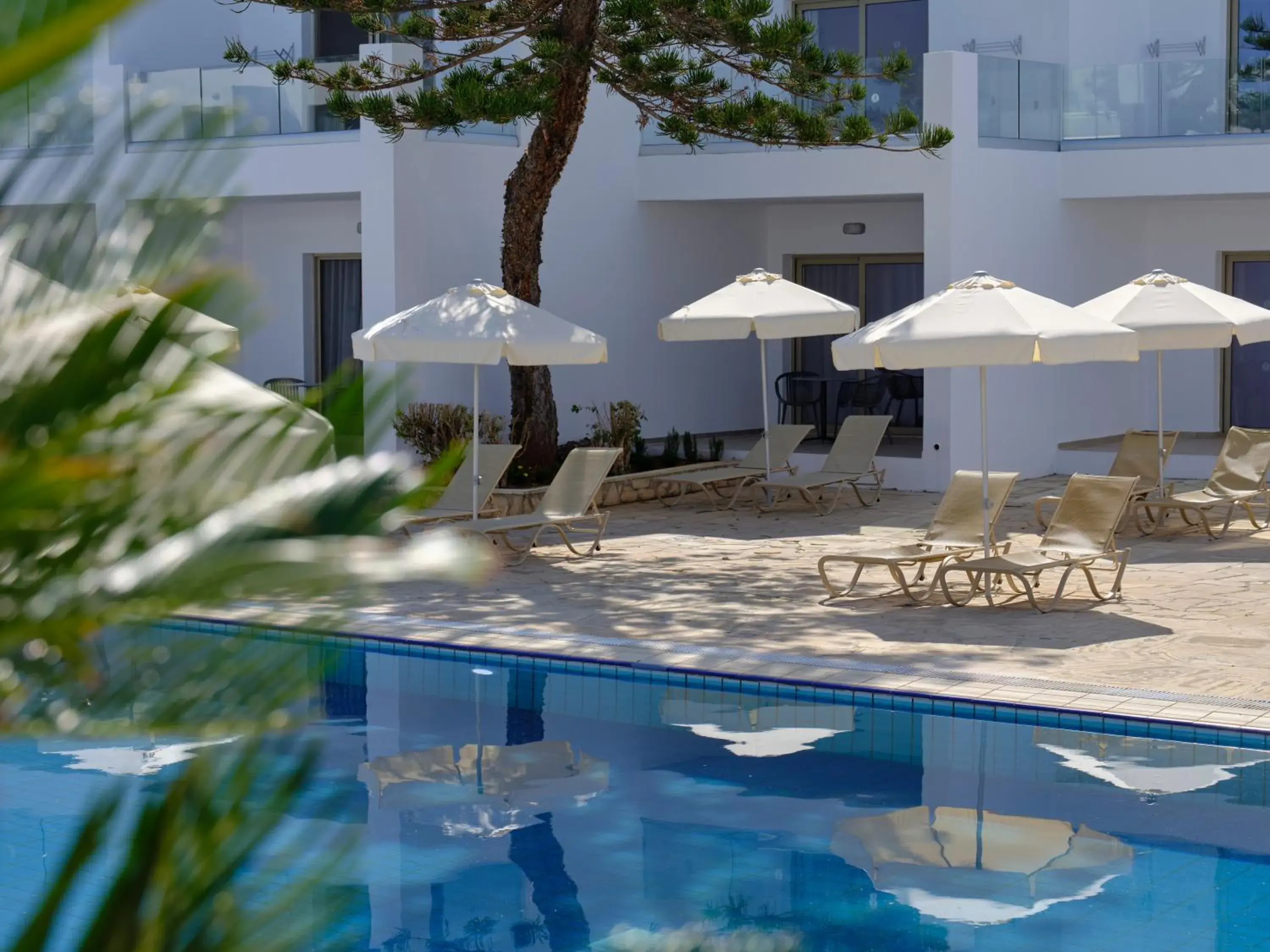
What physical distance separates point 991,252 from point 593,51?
15.4 feet

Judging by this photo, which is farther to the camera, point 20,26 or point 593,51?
point 593,51

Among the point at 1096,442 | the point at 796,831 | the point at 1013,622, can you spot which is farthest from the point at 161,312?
the point at 1096,442

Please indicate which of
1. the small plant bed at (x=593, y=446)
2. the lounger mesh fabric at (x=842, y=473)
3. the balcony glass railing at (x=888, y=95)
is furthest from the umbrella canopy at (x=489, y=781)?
the balcony glass railing at (x=888, y=95)

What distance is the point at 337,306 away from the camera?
64.8 feet

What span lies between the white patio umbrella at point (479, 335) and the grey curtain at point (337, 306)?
632 centimetres

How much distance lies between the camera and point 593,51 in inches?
595

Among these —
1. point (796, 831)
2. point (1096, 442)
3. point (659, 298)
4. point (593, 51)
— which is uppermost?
point (593, 51)

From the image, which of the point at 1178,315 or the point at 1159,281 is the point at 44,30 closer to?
the point at 1178,315

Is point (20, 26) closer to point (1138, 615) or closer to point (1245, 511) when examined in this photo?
point (1138, 615)

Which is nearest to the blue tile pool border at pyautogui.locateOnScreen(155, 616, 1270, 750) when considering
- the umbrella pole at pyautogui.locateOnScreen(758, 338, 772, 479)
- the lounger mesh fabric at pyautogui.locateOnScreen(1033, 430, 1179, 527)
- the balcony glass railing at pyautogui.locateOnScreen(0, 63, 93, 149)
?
the lounger mesh fabric at pyautogui.locateOnScreen(1033, 430, 1179, 527)

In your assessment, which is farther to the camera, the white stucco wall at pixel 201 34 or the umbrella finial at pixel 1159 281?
the white stucco wall at pixel 201 34

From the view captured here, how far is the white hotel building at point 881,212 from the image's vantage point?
16.9 metres

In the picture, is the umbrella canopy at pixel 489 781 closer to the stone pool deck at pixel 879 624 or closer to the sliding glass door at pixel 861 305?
the stone pool deck at pixel 879 624

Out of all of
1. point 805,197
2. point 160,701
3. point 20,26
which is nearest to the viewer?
point 20,26
